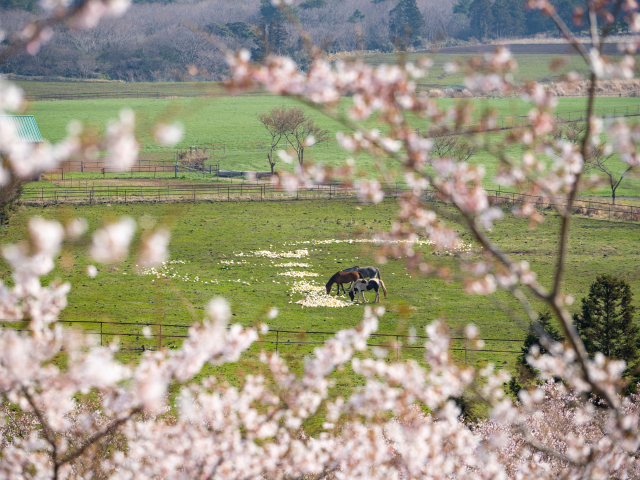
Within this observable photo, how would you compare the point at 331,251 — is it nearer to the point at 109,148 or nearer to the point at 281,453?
the point at 281,453

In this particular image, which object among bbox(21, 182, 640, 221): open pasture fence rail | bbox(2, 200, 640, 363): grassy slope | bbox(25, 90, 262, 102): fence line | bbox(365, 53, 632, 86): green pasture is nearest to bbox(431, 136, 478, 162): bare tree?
Answer: bbox(21, 182, 640, 221): open pasture fence rail

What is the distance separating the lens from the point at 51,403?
6.16m

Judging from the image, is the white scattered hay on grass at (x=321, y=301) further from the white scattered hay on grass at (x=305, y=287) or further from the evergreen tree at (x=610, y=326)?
the evergreen tree at (x=610, y=326)

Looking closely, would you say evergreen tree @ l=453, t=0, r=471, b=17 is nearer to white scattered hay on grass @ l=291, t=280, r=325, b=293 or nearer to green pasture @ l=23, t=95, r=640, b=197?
green pasture @ l=23, t=95, r=640, b=197

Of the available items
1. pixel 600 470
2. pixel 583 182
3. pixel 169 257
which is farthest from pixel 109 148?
pixel 169 257

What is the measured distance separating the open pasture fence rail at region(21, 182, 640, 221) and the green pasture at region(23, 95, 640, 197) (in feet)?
23.0

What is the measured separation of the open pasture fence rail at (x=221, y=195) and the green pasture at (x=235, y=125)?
7.01m

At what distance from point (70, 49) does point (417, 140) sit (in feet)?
459

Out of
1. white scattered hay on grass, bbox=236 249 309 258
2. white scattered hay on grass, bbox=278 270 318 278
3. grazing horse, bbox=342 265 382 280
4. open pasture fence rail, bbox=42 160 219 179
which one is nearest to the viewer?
grazing horse, bbox=342 265 382 280

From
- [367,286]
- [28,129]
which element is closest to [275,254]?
[367,286]

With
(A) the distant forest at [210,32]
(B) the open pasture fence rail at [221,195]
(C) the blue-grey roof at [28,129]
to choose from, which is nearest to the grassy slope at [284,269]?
(B) the open pasture fence rail at [221,195]

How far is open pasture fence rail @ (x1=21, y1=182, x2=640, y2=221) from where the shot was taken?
46281mm

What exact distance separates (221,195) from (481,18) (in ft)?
359

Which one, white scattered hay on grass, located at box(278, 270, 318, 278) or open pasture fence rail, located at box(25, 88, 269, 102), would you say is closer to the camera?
white scattered hay on grass, located at box(278, 270, 318, 278)
